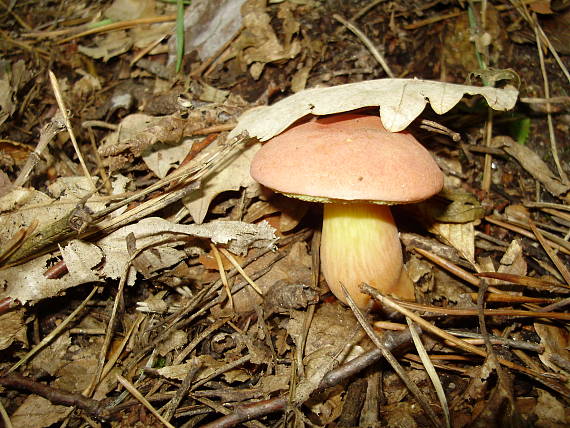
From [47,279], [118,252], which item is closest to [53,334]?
[47,279]

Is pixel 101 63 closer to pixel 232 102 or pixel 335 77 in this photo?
pixel 232 102

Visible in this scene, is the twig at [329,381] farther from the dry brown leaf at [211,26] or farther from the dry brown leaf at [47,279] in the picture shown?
the dry brown leaf at [211,26]

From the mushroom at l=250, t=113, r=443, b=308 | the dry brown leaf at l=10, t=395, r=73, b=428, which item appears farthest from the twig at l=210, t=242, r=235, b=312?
the dry brown leaf at l=10, t=395, r=73, b=428

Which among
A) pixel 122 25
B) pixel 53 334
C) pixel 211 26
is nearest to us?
pixel 53 334

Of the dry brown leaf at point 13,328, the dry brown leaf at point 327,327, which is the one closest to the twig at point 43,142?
the dry brown leaf at point 13,328

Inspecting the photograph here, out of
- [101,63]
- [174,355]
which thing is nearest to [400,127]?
[174,355]

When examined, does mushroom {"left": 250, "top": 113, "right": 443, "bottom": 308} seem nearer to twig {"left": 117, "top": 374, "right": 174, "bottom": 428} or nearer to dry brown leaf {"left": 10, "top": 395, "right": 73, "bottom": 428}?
twig {"left": 117, "top": 374, "right": 174, "bottom": 428}

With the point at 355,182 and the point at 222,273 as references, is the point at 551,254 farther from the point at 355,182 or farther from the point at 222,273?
the point at 222,273
